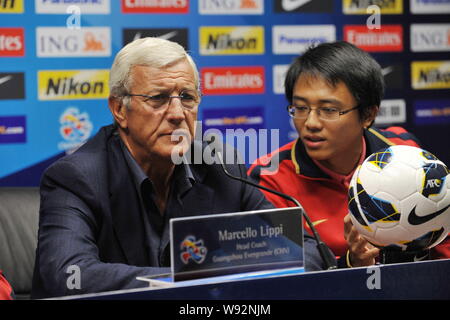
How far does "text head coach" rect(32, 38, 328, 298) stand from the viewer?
1.75 m

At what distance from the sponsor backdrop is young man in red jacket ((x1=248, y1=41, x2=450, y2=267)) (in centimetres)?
123

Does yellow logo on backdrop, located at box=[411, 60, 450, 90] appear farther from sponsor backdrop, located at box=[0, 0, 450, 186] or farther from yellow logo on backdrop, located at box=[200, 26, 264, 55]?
yellow logo on backdrop, located at box=[200, 26, 264, 55]

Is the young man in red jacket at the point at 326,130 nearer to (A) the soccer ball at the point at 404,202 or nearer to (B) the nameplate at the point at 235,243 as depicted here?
(A) the soccer ball at the point at 404,202

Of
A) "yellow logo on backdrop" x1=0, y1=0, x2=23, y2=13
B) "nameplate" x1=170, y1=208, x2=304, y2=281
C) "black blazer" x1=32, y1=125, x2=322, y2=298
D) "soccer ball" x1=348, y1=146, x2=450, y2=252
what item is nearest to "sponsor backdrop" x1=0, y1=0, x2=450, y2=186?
"yellow logo on backdrop" x1=0, y1=0, x2=23, y2=13

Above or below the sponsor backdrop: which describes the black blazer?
below

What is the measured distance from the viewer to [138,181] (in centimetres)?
191

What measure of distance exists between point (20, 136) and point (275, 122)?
1451mm

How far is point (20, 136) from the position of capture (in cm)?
366

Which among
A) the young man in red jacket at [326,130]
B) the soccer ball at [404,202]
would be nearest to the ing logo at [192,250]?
the soccer ball at [404,202]

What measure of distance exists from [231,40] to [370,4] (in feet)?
3.04

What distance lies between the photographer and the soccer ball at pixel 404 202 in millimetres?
1493

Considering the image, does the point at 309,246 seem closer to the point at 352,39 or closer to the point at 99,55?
the point at 99,55

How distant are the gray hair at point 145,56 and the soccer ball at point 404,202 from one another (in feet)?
2.16
